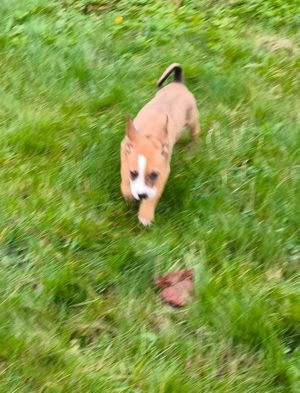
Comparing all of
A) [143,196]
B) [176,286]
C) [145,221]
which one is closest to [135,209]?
[145,221]

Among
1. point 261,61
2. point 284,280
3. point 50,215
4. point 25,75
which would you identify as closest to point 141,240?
point 50,215

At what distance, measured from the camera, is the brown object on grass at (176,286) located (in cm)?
339

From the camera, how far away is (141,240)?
12.0ft

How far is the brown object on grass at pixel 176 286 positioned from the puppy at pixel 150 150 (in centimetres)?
35

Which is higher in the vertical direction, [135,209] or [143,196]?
[143,196]

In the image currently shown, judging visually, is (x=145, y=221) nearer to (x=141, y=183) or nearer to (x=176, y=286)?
(x=141, y=183)

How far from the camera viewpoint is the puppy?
3594mm

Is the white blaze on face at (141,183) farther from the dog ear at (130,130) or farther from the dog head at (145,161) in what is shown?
the dog ear at (130,130)

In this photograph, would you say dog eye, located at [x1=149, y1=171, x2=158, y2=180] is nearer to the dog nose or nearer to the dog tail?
the dog nose

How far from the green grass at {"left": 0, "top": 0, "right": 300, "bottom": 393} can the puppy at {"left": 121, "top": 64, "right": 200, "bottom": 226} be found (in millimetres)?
161

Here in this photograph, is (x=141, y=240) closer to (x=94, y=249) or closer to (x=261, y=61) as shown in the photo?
(x=94, y=249)

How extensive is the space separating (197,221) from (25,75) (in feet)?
5.70

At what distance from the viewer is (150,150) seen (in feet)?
11.9

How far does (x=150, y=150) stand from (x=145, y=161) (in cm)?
8
